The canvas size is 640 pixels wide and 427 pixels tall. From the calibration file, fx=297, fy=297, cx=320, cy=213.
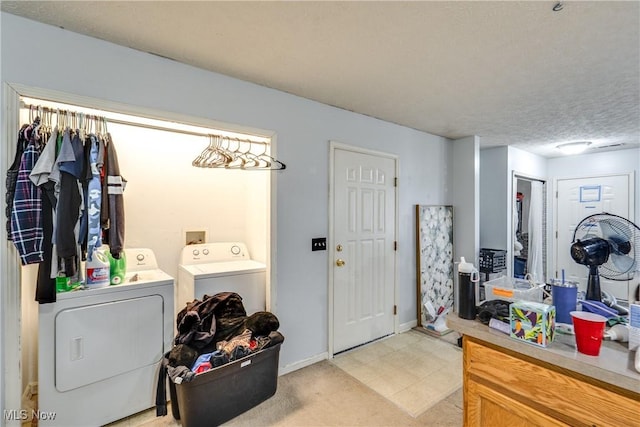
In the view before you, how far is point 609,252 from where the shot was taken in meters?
1.53

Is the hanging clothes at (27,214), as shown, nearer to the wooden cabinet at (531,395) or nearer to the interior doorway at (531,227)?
the wooden cabinet at (531,395)

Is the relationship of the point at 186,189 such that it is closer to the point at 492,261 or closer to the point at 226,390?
the point at 226,390

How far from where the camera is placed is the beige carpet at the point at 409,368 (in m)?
2.29

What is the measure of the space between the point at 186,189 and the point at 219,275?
1.03 meters

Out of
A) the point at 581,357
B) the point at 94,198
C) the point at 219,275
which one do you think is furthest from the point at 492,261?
the point at 94,198

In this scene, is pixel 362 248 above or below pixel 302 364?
above

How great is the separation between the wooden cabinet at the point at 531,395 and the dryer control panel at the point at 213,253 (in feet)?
7.39

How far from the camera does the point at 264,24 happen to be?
1615 mm

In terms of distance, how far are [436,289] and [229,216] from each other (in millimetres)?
2738

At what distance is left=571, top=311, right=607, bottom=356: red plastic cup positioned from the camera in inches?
40.1

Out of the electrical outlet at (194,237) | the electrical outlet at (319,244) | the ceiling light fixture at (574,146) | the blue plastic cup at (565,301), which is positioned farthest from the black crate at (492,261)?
the electrical outlet at (194,237)

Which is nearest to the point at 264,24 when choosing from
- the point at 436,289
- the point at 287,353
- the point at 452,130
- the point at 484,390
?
the point at 484,390

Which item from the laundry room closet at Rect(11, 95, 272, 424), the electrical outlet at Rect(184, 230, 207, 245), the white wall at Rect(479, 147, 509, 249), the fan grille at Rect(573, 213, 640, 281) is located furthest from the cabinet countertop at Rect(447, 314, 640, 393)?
the white wall at Rect(479, 147, 509, 249)

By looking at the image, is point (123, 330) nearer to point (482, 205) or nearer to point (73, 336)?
point (73, 336)
